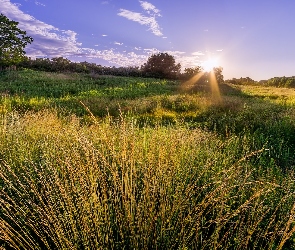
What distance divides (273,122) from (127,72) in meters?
39.8

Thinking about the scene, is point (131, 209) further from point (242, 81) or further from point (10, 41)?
point (242, 81)

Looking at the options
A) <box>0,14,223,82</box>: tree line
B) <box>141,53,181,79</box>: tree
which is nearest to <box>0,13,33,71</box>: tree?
<box>0,14,223,82</box>: tree line

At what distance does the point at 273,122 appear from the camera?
35.8 ft

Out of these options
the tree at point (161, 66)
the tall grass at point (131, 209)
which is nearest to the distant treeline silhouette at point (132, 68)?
the tree at point (161, 66)

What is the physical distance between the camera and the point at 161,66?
52.2m

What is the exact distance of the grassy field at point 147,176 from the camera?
9.73 ft

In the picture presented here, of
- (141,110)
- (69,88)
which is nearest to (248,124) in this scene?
(141,110)

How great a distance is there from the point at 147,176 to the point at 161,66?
50469mm

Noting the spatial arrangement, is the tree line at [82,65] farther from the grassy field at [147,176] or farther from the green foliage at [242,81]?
the grassy field at [147,176]

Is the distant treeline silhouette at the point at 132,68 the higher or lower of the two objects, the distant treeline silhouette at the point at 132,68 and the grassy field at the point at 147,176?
the higher

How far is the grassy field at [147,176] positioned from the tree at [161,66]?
29.8 m

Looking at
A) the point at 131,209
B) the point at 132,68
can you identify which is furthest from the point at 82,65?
the point at 131,209

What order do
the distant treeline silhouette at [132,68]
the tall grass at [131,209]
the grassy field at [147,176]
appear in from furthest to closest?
the distant treeline silhouette at [132,68]
the grassy field at [147,176]
the tall grass at [131,209]

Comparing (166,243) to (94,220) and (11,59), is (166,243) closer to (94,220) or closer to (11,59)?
(94,220)
